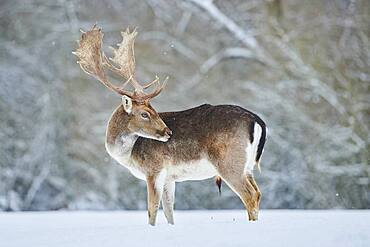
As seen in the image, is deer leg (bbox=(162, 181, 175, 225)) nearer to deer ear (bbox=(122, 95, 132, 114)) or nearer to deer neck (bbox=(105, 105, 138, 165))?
deer neck (bbox=(105, 105, 138, 165))

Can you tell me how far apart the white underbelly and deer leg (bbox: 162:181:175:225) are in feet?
0.35

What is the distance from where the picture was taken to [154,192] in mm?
6699

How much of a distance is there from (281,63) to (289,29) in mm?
613

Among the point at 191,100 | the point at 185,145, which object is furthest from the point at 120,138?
the point at 191,100

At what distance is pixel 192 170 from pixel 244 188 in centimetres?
50

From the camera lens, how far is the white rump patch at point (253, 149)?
6590 mm

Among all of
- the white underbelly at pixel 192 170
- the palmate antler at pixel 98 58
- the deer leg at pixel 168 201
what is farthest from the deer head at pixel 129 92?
the deer leg at pixel 168 201

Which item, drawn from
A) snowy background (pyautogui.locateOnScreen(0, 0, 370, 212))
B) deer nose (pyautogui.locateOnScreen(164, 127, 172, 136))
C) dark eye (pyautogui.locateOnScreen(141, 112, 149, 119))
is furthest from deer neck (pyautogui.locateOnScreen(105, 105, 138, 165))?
snowy background (pyautogui.locateOnScreen(0, 0, 370, 212))

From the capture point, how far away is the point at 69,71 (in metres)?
14.0

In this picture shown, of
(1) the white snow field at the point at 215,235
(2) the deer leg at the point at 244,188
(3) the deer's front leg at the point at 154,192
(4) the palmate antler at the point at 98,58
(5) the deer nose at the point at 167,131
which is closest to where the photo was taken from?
(1) the white snow field at the point at 215,235

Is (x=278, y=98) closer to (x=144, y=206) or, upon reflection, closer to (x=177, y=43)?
(x=177, y=43)

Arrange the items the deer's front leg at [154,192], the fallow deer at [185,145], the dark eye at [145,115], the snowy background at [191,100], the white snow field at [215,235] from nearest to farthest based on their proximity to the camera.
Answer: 1. the white snow field at [215,235]
2. the fallow deer at [185,145]
3. the deer's front leg at [154,192]
4. the dark eye at [145,115]
5. the snowy background at [191,100]

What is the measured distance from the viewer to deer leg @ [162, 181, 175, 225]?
6938 millimetres

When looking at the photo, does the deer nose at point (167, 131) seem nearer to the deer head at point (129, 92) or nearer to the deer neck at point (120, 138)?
the deer head at point (129, 92)
